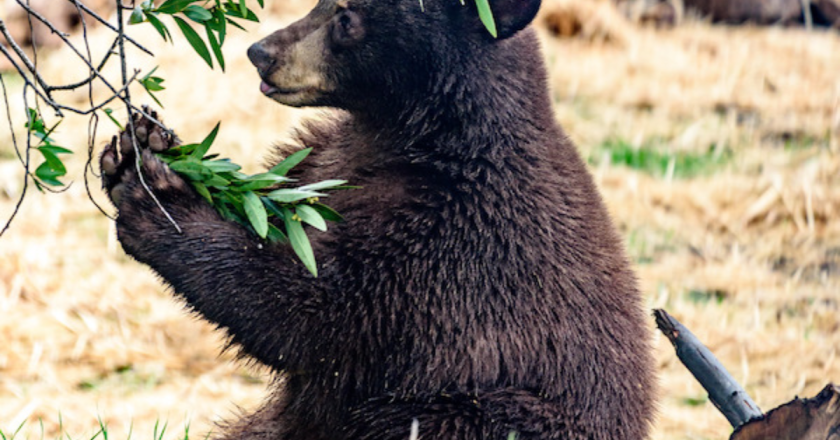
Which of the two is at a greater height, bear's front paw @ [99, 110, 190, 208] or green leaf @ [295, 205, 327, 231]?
bear's front paw @ [99, 110, 190, 208]

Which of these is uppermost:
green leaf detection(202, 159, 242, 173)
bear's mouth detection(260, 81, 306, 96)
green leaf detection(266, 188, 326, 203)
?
bear's mouth detection(260, 81, 306, 96)

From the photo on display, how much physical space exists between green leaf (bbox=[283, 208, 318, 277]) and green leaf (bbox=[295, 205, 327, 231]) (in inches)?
1.1

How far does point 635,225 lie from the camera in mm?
7539

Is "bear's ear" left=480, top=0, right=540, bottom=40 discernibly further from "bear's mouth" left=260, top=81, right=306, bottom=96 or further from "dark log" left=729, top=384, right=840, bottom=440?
"dark log" left=729, top=384, right=840, bottom=440

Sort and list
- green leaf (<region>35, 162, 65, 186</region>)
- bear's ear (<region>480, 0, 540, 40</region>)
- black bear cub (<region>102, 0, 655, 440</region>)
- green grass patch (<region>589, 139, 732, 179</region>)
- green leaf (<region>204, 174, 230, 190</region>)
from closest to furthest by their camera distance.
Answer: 1. green leaf (<region>35, 162, 65, 186</region>)
2. green leaf (<region>204, 174, 230, 190</region>)
3. black bear cub (<region>102, 0, 655, 440</region>)
4. bear's ear (<region>480, 0, 540, 40</region>)
5. green grass patch (<region>589, 139, 732, 179</region>)

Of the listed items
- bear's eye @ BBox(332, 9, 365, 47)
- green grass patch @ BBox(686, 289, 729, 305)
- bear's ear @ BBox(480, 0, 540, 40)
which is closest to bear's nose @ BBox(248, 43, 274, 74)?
bear's eye @ BBox(332, 9, 365, 47)

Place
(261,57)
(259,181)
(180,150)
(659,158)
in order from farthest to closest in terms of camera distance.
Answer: (659,158)
(261,57)
(180,150)
(259,181)

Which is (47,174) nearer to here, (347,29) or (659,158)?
(347,29)

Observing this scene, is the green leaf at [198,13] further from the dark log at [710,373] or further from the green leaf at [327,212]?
the dark log at [710,373]

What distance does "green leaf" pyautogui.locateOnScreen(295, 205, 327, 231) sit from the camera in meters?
3.25

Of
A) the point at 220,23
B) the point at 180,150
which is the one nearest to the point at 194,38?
the point at 220,23

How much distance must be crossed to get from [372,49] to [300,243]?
0.93m

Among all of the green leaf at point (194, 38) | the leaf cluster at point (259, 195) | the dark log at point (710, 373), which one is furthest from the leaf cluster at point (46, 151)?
the dark log at point (710, 373)

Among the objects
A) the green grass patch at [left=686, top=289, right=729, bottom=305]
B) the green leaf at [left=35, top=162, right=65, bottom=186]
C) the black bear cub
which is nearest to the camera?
the green leaf at [left=35, top=162, right=65, bottom=186]
